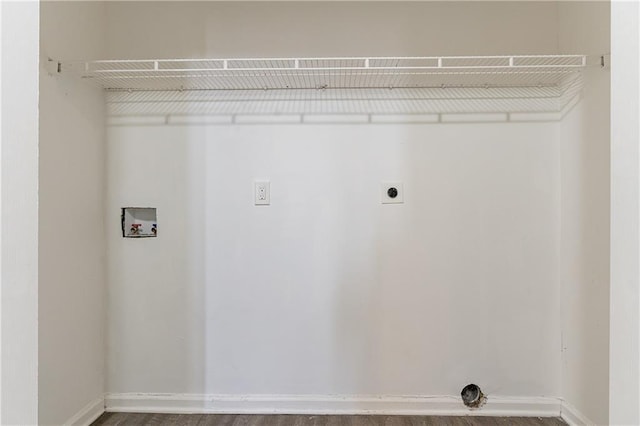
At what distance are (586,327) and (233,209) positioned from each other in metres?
1.57

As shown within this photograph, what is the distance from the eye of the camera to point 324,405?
177cm

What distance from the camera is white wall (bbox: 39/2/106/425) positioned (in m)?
1.43

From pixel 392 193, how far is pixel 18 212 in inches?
54.6

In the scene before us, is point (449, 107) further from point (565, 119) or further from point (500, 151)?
point (565, 119)

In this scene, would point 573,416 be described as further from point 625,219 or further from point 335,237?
point 625,219

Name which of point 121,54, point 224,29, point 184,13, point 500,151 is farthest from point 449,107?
point 121,54

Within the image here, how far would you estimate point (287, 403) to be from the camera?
5.84 ft

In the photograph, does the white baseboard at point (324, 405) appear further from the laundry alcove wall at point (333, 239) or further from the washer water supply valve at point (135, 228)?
the washer water supply valve at point (135, 228)

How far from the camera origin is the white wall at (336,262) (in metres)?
1.75

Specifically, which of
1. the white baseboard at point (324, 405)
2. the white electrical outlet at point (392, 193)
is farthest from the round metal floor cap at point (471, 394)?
the white electrical outlet at point (392, 193)

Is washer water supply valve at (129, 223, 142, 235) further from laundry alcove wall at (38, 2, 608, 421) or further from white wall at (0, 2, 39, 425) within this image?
white wall at (0, 2, 39, 425)

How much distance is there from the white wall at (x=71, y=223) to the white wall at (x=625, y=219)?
5.47 ft

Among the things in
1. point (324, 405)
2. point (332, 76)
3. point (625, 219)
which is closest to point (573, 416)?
point (324, 405)

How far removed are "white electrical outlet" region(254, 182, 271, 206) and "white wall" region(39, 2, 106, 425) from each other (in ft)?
2.32
